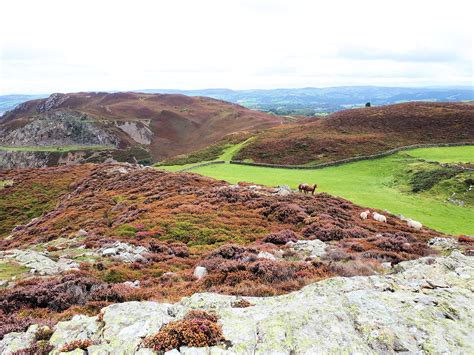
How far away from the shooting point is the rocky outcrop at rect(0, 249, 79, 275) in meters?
14.7

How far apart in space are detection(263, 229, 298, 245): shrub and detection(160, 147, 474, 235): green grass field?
14.4m

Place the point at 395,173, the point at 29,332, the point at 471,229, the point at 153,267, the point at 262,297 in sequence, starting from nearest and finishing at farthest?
the point at 29,332
the point at 262,297
the point at 153,267
the point at 471,229
the point at 395,173

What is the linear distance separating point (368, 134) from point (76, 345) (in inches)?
2879

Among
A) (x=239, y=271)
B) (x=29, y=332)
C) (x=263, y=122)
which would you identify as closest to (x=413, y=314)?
(x=239, y=271)

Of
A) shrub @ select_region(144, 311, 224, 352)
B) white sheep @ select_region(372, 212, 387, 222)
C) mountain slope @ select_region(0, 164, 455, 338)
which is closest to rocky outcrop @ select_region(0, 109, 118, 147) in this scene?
mountain slope @ select_region(0, 164, 455, 338)

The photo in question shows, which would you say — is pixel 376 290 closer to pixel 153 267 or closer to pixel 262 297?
pixel 262 297

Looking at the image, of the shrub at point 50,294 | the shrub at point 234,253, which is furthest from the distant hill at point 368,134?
the shrub at point 50,294

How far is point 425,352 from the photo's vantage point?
6637 millimetres

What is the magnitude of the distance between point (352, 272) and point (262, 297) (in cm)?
422

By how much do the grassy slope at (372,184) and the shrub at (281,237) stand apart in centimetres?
1456

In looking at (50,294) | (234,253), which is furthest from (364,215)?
(50,294)

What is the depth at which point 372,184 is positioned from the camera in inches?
1614

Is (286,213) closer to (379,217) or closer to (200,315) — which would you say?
(379,217)

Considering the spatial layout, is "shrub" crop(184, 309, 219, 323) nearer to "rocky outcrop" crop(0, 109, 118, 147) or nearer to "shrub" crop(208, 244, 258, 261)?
"shrub" crop(208, 244, 258, 261)
